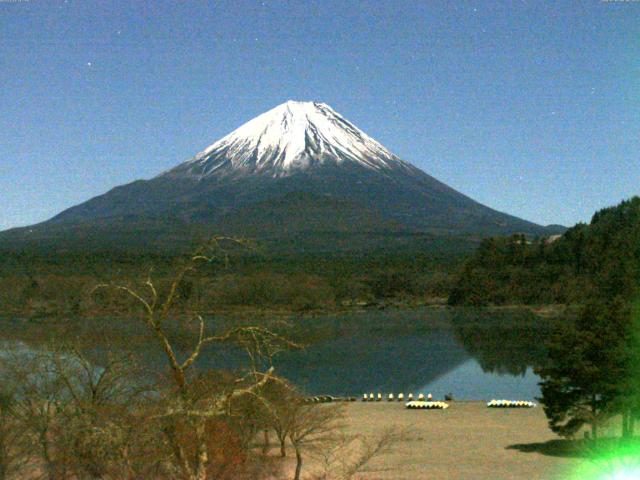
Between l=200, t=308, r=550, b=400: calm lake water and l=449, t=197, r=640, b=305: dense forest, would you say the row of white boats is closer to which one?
l=200, t=308, r=550, b=400: calm lake water

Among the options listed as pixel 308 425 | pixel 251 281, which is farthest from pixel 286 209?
pixel 308 425

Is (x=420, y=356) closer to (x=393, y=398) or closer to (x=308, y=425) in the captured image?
(x=393, y=398)

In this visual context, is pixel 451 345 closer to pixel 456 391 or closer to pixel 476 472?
pixel 456 391

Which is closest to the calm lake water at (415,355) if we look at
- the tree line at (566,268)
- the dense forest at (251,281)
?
the tree line at (566,268)

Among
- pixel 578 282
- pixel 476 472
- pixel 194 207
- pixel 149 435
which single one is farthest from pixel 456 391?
pixel 194 207

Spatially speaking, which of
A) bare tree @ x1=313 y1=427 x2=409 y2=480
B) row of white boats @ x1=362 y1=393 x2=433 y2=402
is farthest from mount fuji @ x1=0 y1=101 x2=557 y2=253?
bare tree @ x1=313 y1=427 x2=409 y2=480
